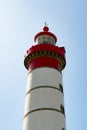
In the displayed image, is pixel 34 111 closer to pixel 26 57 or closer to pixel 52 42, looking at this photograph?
pixel 26 57

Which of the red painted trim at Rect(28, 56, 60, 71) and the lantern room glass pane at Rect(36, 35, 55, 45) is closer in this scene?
the red painted trim at Rect(28, 56, 60, 71)

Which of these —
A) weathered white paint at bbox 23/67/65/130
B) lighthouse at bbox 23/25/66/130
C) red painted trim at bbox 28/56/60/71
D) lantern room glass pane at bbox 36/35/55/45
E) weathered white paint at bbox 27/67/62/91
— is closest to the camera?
weathered white paint at bbox 23/67/65/130

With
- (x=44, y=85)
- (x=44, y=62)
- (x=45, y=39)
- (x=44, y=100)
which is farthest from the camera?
(x=45, y=39)

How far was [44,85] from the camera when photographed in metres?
15.1

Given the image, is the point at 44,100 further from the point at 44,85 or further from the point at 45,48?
the point at 45,48

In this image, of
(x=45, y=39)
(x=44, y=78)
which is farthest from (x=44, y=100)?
(x=45, y=39)

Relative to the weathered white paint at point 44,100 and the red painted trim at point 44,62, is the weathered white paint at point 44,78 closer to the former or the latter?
the weathered white paint at point 44,100

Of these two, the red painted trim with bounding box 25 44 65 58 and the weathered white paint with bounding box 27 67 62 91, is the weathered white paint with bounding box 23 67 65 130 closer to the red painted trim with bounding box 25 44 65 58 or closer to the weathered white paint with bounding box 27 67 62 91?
the weathered white paint with bounding box 27 67 62 91

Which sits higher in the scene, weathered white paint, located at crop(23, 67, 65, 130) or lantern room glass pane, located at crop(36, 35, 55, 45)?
lantern room glass pane, located at crop(36, 35, 55, 45)

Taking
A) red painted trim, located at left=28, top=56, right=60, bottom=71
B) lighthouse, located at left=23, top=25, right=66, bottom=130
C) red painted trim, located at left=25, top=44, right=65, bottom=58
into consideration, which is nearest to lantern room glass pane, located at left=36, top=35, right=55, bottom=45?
lighthouse, located at left=23, top=25, right=66, bottom=130

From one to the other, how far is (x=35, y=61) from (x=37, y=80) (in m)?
1.34

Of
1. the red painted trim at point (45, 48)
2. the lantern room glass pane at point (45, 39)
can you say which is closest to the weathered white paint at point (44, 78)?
the red painted trim at point (45, 48)

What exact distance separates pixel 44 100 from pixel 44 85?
33.6 inches

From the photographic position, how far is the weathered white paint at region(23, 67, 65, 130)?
1405cm
